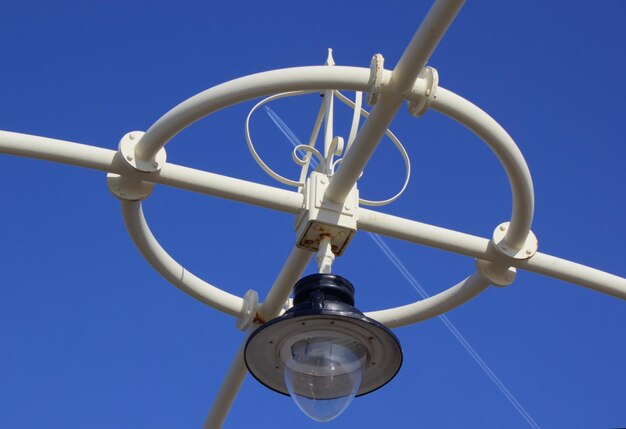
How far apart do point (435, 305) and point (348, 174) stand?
1.11 meters

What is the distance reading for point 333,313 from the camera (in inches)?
181

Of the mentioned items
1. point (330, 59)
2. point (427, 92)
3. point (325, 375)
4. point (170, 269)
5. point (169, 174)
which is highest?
point (330, 59)

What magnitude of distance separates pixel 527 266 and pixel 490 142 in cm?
79

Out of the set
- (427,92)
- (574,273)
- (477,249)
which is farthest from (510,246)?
(427,92)

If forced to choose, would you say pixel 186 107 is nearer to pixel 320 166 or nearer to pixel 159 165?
pixel 159 165

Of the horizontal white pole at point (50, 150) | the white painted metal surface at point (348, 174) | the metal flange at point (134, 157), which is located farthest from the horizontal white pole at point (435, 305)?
the horizontal white pole at point (50, 150)

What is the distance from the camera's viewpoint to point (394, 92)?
467 cm

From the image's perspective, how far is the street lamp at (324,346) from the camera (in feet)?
15.4

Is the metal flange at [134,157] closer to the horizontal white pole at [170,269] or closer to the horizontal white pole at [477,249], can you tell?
the horizontal white pole at [170,269]

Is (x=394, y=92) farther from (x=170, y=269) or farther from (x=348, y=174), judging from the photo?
(x=170, y=269)

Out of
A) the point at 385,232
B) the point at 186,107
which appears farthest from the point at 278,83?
the point at 385,232

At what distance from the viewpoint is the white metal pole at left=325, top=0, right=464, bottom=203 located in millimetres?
4250

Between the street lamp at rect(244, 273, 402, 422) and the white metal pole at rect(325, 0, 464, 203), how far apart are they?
484 millimetres

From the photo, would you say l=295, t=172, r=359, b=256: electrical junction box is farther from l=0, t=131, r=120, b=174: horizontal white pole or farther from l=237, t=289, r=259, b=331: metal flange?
l=0, t=131, r=120, b=174: horizontal white pole
